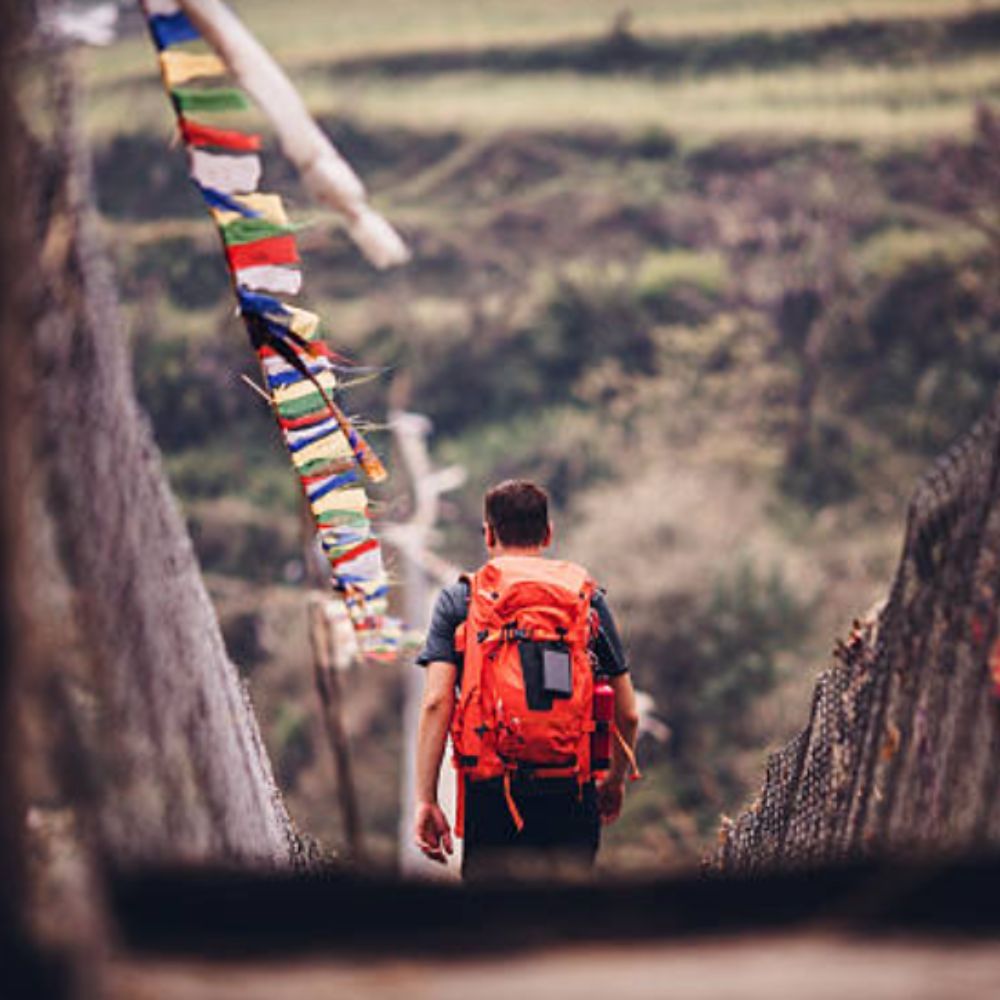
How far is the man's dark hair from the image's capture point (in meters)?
2.65

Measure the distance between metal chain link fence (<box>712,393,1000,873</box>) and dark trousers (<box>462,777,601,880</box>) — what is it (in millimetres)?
356

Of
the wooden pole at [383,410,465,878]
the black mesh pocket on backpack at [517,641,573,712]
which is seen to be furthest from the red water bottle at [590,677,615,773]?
the wooden pole at [383,410,465,878]

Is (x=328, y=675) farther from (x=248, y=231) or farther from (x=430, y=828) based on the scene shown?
(x=248, y=231)

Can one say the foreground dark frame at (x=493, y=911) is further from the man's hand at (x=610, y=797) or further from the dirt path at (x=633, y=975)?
the man's hand at (x=610, y=797)

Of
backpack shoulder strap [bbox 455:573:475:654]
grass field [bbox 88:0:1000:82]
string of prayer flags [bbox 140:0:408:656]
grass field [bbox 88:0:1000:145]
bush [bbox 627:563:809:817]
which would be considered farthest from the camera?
grass field [bbox 88:0:1000:82]

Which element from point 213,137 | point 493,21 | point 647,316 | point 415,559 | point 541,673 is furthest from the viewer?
point 493,21

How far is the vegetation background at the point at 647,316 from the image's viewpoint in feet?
61.4

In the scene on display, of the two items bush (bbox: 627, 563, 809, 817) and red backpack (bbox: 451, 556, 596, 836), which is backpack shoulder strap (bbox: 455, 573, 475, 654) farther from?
bush (bbox: 627, 563, 809, 817)

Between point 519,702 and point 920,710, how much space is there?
819 mm

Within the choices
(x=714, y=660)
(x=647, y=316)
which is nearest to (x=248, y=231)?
(x=714, y=660)

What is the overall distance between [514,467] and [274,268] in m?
21.2

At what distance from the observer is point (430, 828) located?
270 cm

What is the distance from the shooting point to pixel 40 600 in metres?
1.65

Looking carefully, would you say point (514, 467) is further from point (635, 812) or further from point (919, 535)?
point (919, 535)
